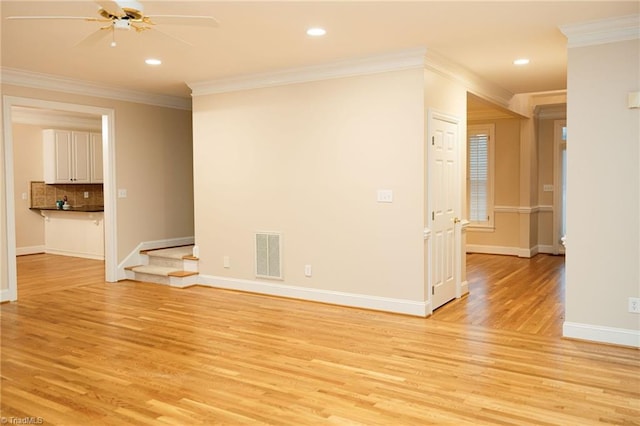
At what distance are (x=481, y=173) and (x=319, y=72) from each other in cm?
504

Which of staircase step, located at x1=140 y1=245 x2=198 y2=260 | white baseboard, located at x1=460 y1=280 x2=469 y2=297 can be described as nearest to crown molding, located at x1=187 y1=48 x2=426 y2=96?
staircase step, located at x1=140 y1=245 x2=198 y2=260

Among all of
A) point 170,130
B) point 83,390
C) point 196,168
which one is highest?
point 170,130

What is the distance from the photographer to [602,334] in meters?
4.36

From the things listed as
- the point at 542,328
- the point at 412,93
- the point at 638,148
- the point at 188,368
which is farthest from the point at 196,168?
the point at 638,148

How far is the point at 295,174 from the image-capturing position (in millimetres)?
6059

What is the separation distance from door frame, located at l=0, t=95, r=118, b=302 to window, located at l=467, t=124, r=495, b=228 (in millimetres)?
6077

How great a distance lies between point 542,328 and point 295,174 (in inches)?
116

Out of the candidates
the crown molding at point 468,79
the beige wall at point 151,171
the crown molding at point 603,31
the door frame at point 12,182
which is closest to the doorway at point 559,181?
the crown molding at point 468,79

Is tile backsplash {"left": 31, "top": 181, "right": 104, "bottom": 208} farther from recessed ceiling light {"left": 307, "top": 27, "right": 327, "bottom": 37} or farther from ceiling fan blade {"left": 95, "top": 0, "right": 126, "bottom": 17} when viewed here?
ceiling fan blade {"left": 95, "top": 0, "right": 126, "bottom": 17}

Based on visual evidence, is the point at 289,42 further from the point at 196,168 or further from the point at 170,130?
the point at 170,130

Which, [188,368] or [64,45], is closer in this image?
[188,368]

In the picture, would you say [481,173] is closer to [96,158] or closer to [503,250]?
[503,250]

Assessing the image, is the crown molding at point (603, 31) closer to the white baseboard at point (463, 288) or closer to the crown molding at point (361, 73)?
the crown molding at point (361, 73)

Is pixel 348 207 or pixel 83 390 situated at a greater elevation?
pixel 348 207
